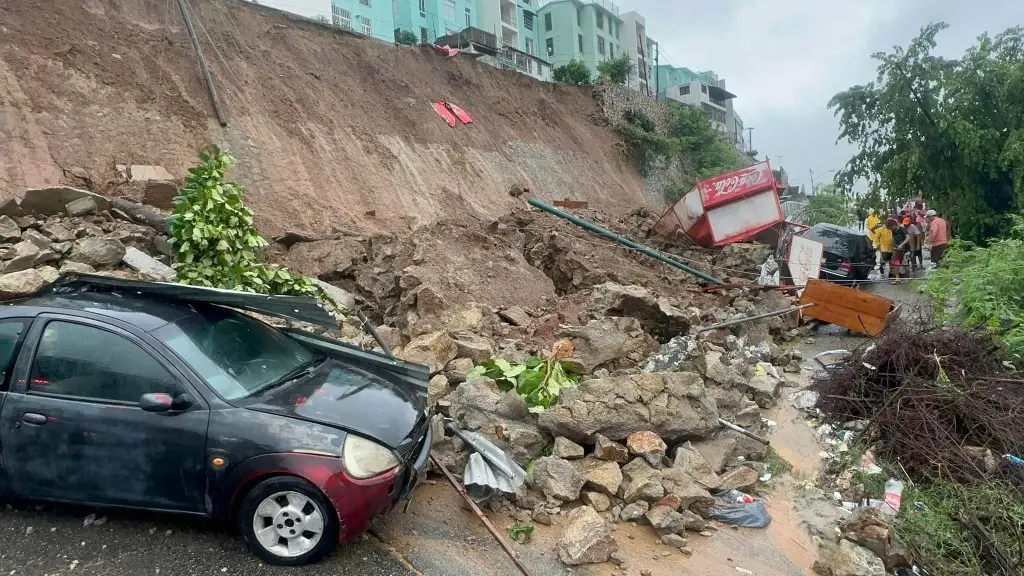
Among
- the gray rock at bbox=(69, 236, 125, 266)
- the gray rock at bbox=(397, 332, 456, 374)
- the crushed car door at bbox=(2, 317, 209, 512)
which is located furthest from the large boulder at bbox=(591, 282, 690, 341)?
the gray rock at bbox=(69, 236, 125, 266)

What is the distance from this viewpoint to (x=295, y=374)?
3.84m

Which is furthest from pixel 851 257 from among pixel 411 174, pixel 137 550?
pixel 137 550

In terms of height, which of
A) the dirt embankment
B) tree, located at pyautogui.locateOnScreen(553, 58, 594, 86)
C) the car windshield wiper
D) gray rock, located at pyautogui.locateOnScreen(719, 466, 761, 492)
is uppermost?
tree, located at pyautogui.locateOnScreen(553, 58, 594, 86)

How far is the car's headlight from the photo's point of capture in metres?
3.16

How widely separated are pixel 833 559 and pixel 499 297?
230 inches

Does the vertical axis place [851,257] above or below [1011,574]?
above

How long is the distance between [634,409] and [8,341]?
4099 millimetres

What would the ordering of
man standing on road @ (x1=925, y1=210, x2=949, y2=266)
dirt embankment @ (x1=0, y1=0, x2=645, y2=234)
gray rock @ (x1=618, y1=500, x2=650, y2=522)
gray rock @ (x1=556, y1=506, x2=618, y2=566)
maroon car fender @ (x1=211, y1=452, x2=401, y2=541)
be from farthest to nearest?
man standing on road @ (x1=925, y1=210, x2=949, y2=266) < dirt embankment @ (x1=0, y1=0, x2=645, y2=234) < gray rock @ (x1=618, y1=500, x2=650, y2=522) < gray rock @ (x1=556, y1=506, x2=618, y2=566) < maroon car fender @ (x1=211, y1=452, x2=401, y2=541)

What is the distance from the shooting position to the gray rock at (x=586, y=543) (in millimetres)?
3469

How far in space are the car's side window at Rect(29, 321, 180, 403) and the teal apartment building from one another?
4836 centimetres

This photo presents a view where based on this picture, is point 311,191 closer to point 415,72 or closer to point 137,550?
point 415,72

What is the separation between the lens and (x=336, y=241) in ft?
31.8

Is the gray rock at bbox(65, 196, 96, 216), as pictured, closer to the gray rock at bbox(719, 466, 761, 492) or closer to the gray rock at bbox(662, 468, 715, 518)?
the gray rock at bbox(662, 468, 715, 518)

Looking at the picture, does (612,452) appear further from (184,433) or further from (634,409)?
(184,433)
